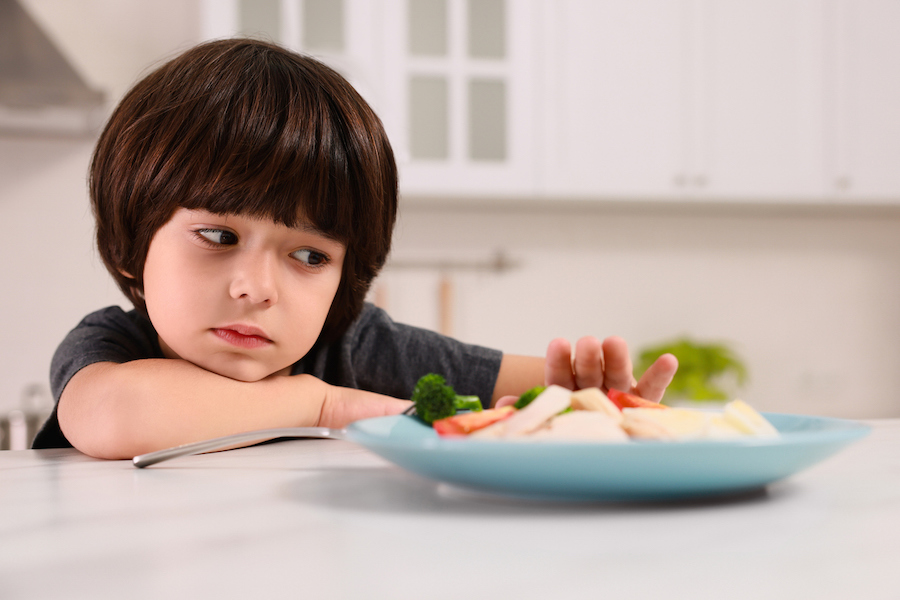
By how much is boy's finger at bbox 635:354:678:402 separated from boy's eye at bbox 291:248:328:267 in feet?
1.26

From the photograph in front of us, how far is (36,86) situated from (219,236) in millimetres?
1399

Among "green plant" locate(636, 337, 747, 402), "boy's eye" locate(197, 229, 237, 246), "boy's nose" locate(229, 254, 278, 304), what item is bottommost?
"green plant" locate(636, 337, 747, 402)

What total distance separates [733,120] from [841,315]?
3.46 ft

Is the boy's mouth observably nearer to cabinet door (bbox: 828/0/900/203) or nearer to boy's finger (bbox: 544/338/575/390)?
boy's finger (bbox: 544/338/575/390)

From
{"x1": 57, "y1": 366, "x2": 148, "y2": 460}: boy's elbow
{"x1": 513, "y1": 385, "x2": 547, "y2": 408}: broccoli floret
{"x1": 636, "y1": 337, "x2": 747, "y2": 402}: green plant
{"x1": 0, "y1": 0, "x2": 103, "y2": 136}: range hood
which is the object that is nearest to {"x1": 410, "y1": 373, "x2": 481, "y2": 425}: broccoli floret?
{"x1": 513, "y1": 385, "x2": 547, "y2": 408}: broccoli floret

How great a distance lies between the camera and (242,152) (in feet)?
2.43

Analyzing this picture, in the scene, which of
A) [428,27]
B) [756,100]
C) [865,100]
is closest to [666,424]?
[428,27]

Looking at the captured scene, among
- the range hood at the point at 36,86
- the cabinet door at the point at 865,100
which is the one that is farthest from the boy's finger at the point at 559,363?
the cabinet door at the point at 865,100

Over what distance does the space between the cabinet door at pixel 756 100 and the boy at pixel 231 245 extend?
67.4 inches

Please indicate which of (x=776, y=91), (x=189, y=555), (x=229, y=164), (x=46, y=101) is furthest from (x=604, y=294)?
(x=189, y=555)

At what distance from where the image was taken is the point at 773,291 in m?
A: 2.79

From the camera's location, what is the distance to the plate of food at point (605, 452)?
0.33m

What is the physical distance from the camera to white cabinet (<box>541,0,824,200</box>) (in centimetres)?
221

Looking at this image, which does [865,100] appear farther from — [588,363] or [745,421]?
[745,421]
